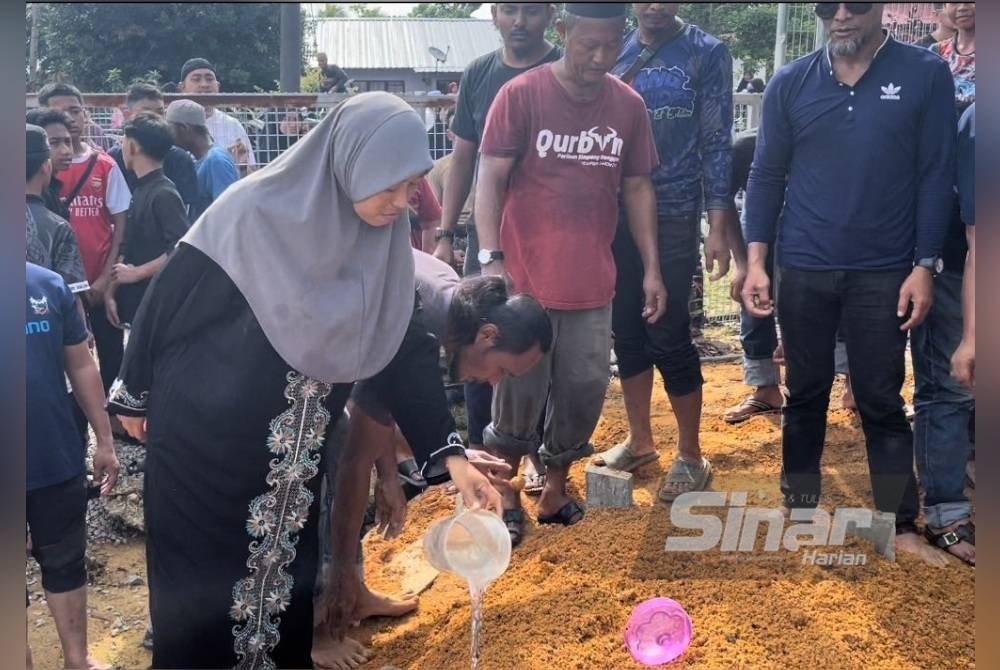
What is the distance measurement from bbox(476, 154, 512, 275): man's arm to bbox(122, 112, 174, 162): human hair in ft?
3.08

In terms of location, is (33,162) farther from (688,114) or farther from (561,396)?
(688,114)

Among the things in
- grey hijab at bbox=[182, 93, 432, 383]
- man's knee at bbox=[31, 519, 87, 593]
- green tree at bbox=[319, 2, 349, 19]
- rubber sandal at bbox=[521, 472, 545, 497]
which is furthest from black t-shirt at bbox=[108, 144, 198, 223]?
rubber sandal at bbox=[521, 472, 545, 497]

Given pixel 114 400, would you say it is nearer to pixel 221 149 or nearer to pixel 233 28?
pixel 221 149

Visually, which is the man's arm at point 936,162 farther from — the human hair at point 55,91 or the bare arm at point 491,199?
the human hair at point 55,91

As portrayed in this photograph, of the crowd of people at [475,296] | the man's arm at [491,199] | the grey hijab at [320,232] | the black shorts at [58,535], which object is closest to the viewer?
the grey hijab at [320,232]

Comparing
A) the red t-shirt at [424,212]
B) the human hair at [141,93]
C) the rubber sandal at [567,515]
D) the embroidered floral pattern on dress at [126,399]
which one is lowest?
the rubber sandal at [567,515]

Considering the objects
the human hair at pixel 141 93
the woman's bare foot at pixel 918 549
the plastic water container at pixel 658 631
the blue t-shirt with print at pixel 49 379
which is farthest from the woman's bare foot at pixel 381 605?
the human hair at pixel 141 93

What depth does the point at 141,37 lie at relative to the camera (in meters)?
2.93

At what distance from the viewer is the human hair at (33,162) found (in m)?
2.90

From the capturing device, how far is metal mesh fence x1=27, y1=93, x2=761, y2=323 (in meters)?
2.94

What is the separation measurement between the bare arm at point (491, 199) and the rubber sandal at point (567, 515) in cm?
82

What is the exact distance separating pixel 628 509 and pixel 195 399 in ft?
4.57

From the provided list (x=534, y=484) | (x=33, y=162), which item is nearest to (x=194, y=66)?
(x=33, y=162)

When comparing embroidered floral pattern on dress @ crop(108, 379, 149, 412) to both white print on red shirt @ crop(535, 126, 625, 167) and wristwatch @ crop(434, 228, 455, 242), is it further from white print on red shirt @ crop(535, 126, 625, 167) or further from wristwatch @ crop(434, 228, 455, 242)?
white print on red shirt @ crop(535, 126, 625, 167)
